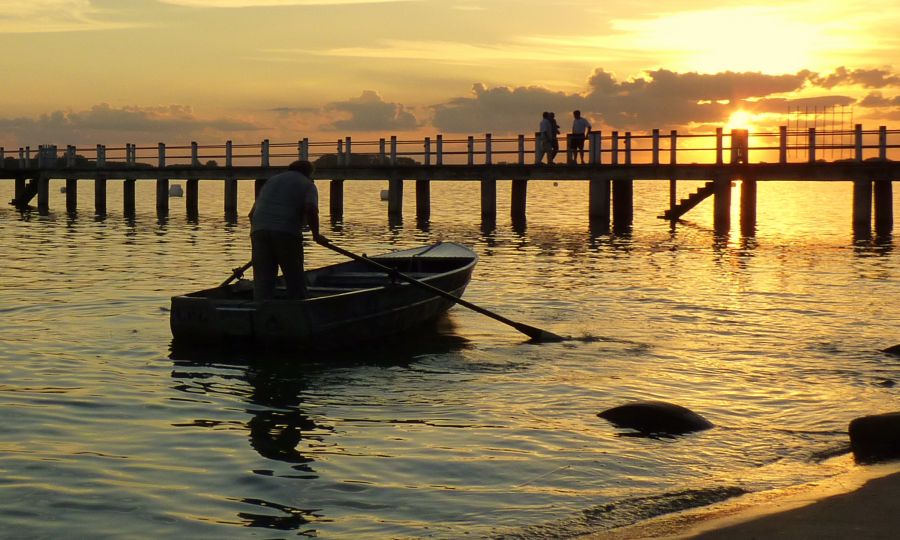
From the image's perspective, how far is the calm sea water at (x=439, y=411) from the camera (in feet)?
21.1

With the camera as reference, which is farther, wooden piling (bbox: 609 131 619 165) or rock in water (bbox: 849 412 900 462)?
wooden piling (bbox: 609 131 619 165)

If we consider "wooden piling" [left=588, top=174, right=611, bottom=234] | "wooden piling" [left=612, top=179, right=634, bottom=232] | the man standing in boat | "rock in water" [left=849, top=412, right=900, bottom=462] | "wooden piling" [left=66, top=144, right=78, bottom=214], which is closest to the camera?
"rock in water" [left=849, top=412, right=900, bottom=462]

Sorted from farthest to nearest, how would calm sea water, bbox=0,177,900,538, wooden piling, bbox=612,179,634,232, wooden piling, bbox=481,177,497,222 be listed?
wooden piling, bbox=481,177,497,222
wooden piling, bbox=612,179,634,232
calm sea water, bbox=0,177,900,538

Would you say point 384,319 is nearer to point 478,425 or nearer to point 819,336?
point 478,425

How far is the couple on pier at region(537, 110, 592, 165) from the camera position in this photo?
33344mm

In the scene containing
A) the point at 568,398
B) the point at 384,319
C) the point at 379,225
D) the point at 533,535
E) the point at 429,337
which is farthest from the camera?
the point at 379,225

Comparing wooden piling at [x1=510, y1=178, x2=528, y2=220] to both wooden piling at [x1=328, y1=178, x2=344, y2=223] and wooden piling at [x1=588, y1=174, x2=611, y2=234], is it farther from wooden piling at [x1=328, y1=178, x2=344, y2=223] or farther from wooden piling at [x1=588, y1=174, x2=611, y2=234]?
wooden piling at [x1=328, y1=178, x2=344, y2=223]

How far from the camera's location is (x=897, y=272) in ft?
67.6

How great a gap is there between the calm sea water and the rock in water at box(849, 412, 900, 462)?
157mm

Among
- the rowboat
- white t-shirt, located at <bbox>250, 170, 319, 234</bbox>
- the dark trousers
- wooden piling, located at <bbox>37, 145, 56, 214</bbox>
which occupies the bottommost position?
the rowboat

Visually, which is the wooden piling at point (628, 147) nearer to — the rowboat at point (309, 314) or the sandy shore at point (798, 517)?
the rowboat at point (309, 314)

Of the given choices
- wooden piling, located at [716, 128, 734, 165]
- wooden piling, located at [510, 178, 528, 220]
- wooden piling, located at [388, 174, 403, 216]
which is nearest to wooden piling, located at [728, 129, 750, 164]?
wooden piling, located at [716, 128, 734, 165]

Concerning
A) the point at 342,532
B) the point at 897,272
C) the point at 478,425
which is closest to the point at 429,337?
the point at 478,425

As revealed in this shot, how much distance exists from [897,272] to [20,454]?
17.0m
